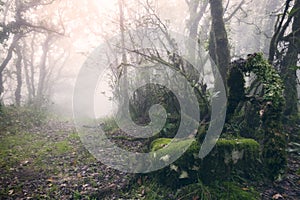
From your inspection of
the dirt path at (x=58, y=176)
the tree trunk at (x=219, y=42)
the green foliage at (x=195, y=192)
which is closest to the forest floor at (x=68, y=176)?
the dirt path at (x=58, y=176)

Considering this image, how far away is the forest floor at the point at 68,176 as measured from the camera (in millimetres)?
5068

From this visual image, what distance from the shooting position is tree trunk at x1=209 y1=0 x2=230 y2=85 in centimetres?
796

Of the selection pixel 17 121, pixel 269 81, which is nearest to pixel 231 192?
pixel 269 81

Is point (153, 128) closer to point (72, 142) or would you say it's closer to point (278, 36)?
point (72, 142)

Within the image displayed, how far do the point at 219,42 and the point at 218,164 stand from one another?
14.4 ft

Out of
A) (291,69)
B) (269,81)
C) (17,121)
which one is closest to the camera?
(269,81)

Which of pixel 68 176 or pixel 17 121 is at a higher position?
pixel 17 121

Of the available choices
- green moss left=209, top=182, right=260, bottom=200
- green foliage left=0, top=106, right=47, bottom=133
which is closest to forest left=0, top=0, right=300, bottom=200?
green moss left=209, top=182, right=260, bottom=200

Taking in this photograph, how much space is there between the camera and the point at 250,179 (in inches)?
197

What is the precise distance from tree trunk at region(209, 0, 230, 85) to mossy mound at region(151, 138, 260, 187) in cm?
306

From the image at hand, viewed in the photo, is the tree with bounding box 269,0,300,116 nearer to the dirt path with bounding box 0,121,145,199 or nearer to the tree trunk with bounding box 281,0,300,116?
the tree trunk with bounding box 281,0,300,116

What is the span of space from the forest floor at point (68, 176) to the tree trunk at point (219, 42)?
10.3ft

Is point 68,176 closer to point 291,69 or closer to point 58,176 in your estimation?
point 58,176

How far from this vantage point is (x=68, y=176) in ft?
20.4
